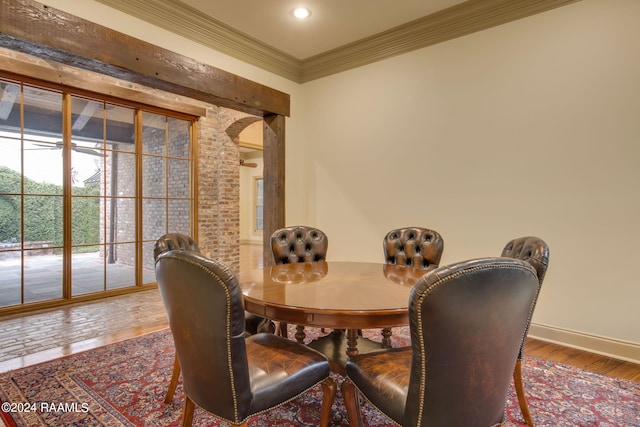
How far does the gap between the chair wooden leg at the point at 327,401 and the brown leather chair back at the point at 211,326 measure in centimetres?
37

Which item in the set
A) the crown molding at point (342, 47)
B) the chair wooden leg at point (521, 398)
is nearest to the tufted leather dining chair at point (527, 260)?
the chair wooden leg at point (521, 398)

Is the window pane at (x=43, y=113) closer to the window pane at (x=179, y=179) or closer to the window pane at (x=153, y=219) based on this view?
the window pane at (x=153, y=219)

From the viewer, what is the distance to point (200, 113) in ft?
17.2

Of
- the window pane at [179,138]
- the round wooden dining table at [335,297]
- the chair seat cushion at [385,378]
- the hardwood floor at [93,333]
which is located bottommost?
the hardwood floor at [93,333]

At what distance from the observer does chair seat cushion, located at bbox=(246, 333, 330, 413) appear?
1.33 m

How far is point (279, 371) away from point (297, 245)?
1.56 metres

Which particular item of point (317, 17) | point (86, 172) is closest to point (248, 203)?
point (86, 172)

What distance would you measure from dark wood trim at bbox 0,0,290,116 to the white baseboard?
11.1ft

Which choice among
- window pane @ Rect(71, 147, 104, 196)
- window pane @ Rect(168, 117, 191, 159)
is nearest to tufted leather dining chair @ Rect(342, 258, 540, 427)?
window pane @ Rect(71, 147, 104, 196)

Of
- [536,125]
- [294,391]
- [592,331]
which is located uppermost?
[536,125]

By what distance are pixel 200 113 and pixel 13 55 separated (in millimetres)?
2134

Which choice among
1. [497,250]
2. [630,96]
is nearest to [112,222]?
[497,250]

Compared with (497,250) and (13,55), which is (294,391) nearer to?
(497,250)

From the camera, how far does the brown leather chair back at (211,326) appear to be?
1.20 meters
